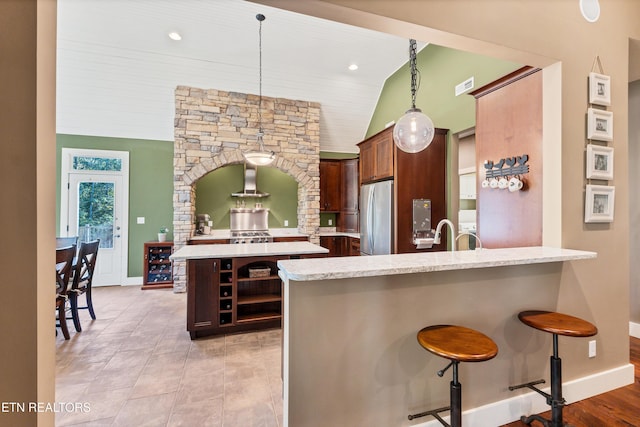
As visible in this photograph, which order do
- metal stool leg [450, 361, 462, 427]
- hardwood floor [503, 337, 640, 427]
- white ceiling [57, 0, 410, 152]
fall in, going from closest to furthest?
metal stool leg [450, 361, 462, 427] < hardwood floor [503, 337, 640, 427] < white ceiling [57, 0, 410, 152]

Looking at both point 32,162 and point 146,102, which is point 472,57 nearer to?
point 32,162

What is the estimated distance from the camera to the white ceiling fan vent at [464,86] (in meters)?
3.69

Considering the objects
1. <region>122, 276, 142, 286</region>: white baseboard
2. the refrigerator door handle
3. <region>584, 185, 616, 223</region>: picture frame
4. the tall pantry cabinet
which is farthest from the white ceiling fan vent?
<region>122, 276, 142, 286</region>: white baseboard

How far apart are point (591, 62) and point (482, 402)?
101 inches

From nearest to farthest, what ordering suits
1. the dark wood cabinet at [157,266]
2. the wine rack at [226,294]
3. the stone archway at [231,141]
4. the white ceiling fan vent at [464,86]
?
the wine rack at [226,294] < the white ceiling fan vent at [464,86] < the stone archway at [231,141] < the dark wood cabinet at [157,266]

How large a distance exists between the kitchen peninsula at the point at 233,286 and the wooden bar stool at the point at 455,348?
190cm

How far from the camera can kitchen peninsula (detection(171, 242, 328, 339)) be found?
10.1 ft

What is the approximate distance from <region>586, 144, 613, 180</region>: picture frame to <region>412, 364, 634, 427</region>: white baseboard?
1490 millimetres

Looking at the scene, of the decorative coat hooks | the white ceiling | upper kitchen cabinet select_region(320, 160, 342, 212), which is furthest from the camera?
upper kitchen cabinet select_region(320, 160, 342, 212)

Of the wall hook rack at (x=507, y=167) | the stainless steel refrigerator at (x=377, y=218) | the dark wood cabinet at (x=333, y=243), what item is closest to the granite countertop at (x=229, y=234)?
the dark wood cabinet at (x=333, y=243)

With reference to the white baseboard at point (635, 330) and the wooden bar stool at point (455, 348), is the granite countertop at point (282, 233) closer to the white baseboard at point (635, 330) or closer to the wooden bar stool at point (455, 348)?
the white baseboard at point (635, 330)

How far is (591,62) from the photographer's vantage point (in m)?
2.15

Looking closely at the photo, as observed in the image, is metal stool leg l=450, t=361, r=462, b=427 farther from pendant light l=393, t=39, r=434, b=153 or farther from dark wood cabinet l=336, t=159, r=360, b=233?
dark wood cabinet l=336, t=159, r=360, b=233

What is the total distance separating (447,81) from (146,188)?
5.62 metres
